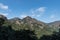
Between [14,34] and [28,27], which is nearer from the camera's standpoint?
[14,34]

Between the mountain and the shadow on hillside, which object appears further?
the mountain

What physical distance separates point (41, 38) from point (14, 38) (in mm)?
15844

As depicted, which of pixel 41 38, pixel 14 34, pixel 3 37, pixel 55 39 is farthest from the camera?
pixel 41 38

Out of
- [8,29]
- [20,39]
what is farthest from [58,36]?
[8,29]

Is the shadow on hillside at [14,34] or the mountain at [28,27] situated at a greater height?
the mountain at [28,27]

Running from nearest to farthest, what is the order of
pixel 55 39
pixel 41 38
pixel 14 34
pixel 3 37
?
pixel 3 37 < pixel 14 34 < pixel 55 39 < pixel 41 38

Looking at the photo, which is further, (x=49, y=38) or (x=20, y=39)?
(x=49, y=38)

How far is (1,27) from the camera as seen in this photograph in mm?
57031

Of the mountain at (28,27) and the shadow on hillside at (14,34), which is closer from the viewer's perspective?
the shadow on hillside at (14,34)

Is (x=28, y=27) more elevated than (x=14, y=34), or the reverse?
(x=28, y=27)

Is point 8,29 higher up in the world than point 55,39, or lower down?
higher up

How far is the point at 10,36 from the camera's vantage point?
2179 inches

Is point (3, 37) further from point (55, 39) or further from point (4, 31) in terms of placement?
point (55, 39)

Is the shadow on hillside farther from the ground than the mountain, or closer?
closer
